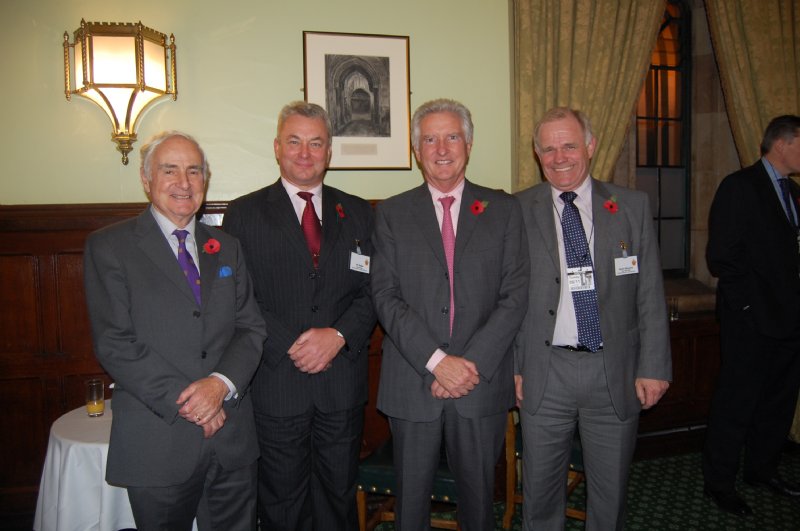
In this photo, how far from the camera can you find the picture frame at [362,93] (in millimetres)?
3426

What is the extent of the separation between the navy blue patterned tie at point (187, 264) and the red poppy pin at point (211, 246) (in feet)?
0.21

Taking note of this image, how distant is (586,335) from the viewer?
2.27 meters

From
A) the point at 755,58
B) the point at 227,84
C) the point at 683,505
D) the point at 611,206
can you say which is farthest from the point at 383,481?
the point at 755,58

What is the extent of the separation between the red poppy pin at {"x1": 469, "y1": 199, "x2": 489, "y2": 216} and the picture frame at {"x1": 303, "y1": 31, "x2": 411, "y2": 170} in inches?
53.5

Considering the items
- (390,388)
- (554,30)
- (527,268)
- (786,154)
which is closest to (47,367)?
(390,388)

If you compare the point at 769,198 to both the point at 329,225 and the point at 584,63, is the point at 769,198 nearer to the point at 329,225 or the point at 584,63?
the point at 584,63

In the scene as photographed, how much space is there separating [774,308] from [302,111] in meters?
2.89

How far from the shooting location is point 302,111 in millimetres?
2381

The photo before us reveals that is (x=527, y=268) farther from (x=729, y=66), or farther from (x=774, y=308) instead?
(x=729, y=66)

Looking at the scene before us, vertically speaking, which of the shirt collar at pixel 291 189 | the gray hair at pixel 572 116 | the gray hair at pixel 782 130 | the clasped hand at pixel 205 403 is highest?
the gray hair at pixel 782 130

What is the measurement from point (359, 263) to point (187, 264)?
710 millimetres

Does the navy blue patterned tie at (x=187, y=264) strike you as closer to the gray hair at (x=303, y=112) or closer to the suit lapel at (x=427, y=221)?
the gray hair at (x=303, y=112)

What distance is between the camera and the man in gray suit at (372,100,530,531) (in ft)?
7.27

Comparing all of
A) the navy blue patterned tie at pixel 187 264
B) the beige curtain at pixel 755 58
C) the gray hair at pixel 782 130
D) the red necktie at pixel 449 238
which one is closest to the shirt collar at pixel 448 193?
the red necktie at pixel 449 238
